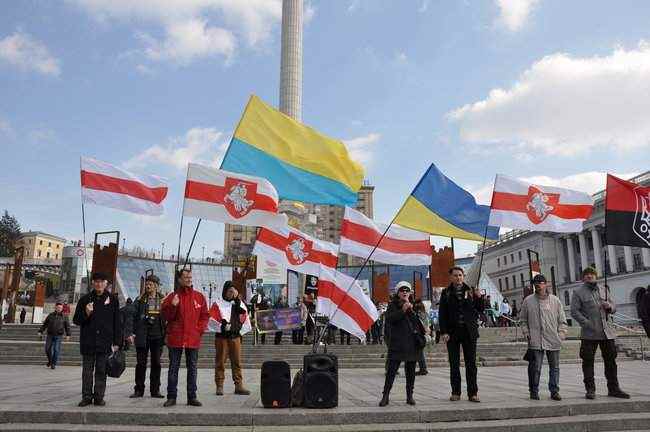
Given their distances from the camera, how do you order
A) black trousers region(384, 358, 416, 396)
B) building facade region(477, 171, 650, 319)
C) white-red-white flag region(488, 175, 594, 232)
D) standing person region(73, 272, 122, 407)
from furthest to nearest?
building facade region(477, 171, 650, 319) < white-red-white flag region(488, 175, 594, 232) < black trousers region(384, 358, 416, 396) < standing person region(73, 272, 122, 407)

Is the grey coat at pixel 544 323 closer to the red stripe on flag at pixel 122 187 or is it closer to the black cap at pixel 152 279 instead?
the black cap at pixel 152 279

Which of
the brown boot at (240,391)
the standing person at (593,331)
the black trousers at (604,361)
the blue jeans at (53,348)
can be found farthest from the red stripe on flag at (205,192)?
the blue jeans at (53,348)

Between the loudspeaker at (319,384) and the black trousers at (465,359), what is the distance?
190 cm

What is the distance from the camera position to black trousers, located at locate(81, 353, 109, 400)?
23.0 ft

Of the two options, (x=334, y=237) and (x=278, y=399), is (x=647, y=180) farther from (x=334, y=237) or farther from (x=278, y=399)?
(x=334, y=237)

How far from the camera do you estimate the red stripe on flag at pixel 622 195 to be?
9.54 meters

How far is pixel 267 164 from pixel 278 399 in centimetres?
536

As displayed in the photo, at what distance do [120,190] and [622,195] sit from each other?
9874mm

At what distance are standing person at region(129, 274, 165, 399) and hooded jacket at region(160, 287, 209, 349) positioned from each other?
0.67 m

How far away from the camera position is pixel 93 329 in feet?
24.0

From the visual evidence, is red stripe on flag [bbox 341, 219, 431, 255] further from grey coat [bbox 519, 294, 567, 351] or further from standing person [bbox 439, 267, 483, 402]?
grey coat [bbox 519, 294, 567, 351]

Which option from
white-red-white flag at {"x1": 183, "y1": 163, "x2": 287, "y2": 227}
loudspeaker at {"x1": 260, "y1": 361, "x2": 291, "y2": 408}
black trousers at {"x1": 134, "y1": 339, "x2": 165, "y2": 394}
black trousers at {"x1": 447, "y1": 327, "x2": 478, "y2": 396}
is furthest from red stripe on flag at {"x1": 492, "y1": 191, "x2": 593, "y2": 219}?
black trousers at {"x1": 134, "y1": 339, "x2": 165, "y2": 394}

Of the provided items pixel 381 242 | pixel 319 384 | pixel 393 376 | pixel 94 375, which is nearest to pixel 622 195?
pixel 381 242

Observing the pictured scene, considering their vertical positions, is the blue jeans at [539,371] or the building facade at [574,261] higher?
the building facade at [574,261]
